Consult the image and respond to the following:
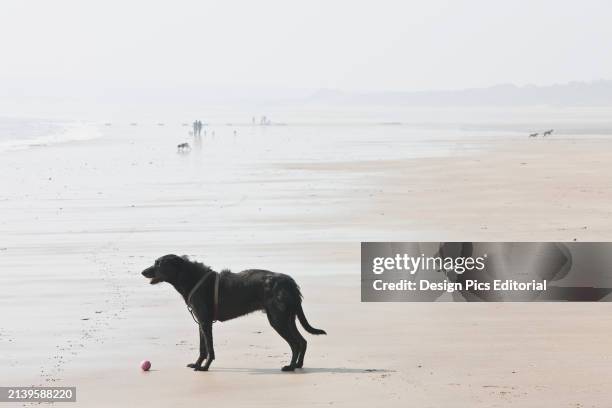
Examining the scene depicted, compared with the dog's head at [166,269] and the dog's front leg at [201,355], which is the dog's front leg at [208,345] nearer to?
the dog's front leg at [201,355]

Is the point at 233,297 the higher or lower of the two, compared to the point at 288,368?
higher

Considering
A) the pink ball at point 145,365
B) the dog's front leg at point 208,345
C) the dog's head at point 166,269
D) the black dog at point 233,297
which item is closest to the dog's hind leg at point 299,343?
the black dog at point 233,297

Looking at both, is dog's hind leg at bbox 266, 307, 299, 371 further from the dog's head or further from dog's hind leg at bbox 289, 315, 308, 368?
the dog's head

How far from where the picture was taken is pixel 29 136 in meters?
77.4

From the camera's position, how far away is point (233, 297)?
1142 centimetres

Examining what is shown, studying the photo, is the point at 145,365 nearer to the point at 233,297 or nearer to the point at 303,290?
the point at 233,297

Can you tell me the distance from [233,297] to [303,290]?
4.08 metres

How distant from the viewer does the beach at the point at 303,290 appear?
413 inches

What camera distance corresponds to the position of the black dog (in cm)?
1120

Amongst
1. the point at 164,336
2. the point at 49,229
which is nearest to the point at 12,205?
the point at 49,229

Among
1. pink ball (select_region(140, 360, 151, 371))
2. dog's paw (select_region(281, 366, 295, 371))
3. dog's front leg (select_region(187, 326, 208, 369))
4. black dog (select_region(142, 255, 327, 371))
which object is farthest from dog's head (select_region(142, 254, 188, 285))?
dog's paw (select_region(281, 366, 295, 371))

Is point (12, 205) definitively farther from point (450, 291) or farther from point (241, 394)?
point (241, 394)

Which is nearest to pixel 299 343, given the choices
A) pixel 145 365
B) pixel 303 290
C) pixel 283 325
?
pixel 283 325

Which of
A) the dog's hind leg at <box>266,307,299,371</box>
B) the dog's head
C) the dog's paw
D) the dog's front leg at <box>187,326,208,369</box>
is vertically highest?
the dog's head
